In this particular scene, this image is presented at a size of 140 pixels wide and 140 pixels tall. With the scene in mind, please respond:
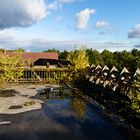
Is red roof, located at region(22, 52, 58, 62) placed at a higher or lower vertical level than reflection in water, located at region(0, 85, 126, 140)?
higher

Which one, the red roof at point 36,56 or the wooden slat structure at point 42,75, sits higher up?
the red roof at point 36,56

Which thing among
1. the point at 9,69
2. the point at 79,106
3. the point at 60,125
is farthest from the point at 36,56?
the point at 60,125

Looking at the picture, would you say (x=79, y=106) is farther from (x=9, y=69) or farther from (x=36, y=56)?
(x=36, y=56)

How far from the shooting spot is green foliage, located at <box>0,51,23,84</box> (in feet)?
89.8

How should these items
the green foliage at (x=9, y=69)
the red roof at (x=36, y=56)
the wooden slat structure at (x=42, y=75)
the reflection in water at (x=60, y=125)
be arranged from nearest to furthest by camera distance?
the reflection in water at (x=60, y=125)
the green foliage at (x=9, y=69)
the wooden slat structure at (x=42, y=75)
the red roof at (x=36, y=56)

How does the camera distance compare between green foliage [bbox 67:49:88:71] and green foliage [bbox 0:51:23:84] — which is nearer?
green foliage [bbox 0:51:23:84]

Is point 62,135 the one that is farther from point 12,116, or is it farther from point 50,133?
point 12,116

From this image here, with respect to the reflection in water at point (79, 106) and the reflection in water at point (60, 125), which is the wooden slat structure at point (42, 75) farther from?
the reflection in water at point (60, 125)

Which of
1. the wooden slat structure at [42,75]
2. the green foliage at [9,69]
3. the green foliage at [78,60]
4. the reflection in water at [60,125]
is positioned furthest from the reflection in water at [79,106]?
the green foliage at [9,69]

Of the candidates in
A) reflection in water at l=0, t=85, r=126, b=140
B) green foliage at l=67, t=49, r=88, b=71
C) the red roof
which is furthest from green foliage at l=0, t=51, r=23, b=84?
the red roof

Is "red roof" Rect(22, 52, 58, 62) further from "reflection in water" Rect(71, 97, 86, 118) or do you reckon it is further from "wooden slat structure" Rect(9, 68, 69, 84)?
"reflection in water" Rect(71, 97, 86, 118)

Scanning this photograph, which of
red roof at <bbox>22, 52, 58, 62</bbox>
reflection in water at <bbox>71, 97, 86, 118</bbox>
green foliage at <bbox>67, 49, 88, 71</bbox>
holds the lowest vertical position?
reflection in water at <bbox>71, 97, 86, 118</bbox>

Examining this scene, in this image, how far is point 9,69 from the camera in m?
27.7

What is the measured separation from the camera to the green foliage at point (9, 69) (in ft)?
89.8
